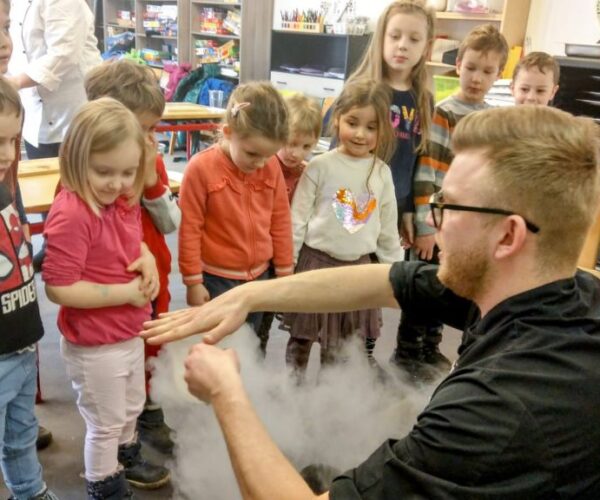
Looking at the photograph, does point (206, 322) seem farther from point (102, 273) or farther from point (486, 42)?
point (486, 42)

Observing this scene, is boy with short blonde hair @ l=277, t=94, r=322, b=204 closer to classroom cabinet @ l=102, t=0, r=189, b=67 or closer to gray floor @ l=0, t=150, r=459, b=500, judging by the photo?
gray floor @ l=0, t=150, r=459, b=500

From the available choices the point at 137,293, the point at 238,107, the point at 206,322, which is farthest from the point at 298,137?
the point at 206,322

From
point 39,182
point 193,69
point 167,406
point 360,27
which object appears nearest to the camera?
point 167,406

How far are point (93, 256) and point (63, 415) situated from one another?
0.90 meters

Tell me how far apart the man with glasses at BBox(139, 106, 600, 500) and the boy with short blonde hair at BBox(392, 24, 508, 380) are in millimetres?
1130

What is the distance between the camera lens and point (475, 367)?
2.60 feet

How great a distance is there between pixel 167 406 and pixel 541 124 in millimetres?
881

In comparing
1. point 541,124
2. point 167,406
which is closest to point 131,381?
point 167,406

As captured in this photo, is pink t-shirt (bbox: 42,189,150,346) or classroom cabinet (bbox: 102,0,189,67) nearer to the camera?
pink t-shirt (bbox: 42,189,150,346)

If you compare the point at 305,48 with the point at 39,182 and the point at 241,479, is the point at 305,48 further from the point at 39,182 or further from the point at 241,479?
the point at 241,479

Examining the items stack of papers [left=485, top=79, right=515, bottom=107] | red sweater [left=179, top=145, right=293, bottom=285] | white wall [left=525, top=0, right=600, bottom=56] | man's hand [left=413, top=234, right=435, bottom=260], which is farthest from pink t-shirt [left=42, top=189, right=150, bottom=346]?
white wall [left=525, top=0, right=600, bottom=56]

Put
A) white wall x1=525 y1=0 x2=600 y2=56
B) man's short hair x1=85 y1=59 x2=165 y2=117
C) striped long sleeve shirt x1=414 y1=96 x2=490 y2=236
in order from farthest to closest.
Answer: white wall x1=525 y1=0 x2=600 y2=56 → striped long sleeve shirt x1=414 y1=96 x2=490 y2=236 → man's short hair x1=85 y1=59 x2=165 y2=117

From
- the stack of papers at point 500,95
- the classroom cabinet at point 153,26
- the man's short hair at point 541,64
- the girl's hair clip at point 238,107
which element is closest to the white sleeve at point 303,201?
the girl's hair clip at point 238,107

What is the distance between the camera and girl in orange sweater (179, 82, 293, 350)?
1627 mm
